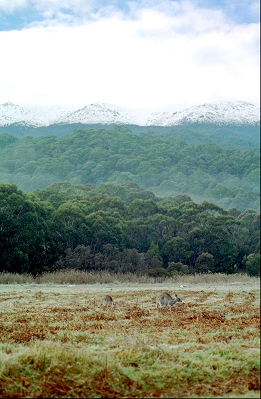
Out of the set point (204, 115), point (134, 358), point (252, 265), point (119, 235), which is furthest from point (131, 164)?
point (134, 358)

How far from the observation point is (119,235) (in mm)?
48312

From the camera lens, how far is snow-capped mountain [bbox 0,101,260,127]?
2346 inches

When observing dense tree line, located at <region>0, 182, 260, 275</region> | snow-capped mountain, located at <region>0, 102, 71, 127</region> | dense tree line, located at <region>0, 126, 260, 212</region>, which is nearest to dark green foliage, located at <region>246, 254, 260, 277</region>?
dense tree line, located at <region>0, 182, 260, 275</region>

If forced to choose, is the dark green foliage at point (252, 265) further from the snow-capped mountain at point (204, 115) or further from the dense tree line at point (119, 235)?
the snow-capped mountain at point (204, 115)

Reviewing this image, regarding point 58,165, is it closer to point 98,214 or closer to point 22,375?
point 98,214

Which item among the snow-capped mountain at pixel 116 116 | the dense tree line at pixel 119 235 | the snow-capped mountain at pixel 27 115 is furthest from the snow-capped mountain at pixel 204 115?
the dense tree line at pixel 119 235

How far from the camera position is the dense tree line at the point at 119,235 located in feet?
136

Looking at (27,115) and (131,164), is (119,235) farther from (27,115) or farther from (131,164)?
(27,115)

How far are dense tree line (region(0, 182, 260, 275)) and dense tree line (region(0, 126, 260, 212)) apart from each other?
2.27 metres

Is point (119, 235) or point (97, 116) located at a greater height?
point (97, 116)

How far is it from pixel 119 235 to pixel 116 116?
31.2 metres

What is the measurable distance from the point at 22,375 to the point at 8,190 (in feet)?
119

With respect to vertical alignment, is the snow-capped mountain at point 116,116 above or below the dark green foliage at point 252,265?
above

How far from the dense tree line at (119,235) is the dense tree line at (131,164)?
227 cm
